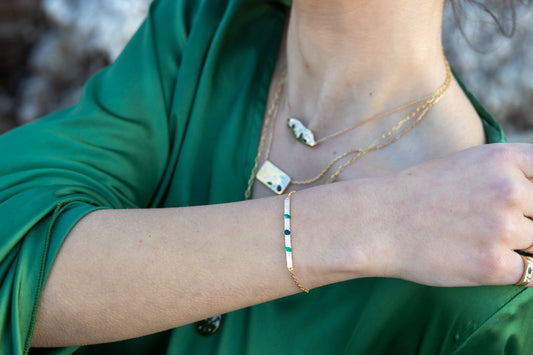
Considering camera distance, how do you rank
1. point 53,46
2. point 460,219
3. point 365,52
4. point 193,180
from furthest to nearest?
point 53,46 → point 193,180 → point 365,52 → point 460,219

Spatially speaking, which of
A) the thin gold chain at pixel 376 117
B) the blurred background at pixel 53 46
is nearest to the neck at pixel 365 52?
the thin gold chain at pixel 376 117

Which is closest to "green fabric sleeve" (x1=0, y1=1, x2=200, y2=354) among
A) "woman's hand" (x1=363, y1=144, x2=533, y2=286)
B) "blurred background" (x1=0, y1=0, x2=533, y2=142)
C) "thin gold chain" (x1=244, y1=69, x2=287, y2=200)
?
"thin gold chain" (x1=244, y1=69, x2=287, y2=200)

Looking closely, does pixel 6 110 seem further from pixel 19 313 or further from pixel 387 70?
pixel 387 70

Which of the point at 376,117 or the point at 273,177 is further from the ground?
the point at 376,117

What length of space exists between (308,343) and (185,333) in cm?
24

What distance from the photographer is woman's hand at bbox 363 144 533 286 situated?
2.26ft

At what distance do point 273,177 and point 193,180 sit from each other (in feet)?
0.62

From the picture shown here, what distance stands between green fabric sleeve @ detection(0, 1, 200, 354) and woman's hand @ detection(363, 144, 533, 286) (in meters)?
0.50

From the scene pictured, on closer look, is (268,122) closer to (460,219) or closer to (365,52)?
(365,52)

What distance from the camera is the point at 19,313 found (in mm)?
764

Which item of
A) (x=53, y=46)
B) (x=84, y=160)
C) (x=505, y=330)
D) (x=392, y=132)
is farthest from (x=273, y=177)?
(x=53, y=46)

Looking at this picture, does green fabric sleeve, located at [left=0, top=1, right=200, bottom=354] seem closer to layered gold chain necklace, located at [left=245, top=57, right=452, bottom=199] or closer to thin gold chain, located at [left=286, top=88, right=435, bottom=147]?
layered gold chain necklace, located at [left=245, top=57, right=452, bottom=199]

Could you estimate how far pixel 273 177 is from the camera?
41.5 inches

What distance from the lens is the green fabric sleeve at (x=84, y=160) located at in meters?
0.78
